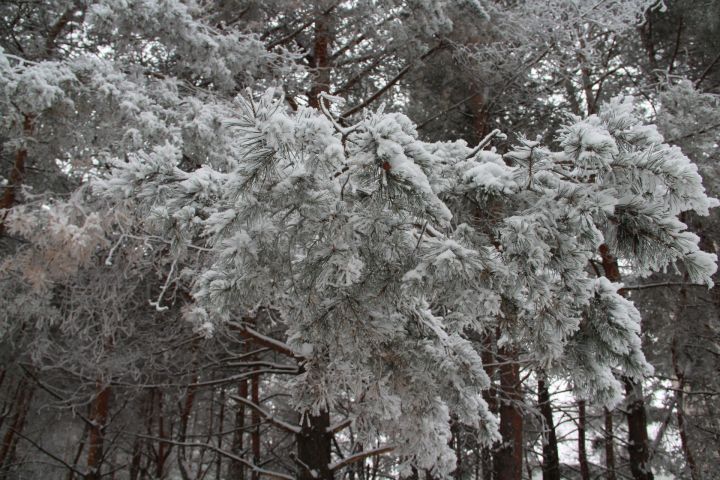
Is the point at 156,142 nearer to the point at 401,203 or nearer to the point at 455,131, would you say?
the point at 401,203

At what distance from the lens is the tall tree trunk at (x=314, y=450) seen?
6.28 metres

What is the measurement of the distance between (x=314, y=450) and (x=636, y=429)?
4534 mm

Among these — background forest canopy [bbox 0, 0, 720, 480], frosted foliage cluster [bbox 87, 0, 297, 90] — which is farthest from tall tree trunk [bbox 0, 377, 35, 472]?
frosted foliage cluster [bbox 87, 0, 297, 90]

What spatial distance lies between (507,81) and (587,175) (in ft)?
19.9

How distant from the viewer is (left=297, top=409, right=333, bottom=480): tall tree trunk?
628 cm

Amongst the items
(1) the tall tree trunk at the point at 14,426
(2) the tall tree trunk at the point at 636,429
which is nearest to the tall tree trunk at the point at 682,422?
(2) the tall tree trunk at the point at 636,429

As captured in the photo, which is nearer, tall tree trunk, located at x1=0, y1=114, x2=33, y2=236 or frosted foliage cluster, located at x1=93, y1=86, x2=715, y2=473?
frosted foliage cluster, located at x1=93, y1=86, x2=715, y2=473

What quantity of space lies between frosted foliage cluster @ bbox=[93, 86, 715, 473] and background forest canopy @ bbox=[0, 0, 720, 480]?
0.01 m

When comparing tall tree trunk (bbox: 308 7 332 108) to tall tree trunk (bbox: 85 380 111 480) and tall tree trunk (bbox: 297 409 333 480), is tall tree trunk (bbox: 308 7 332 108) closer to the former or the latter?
tall tree trunk (bbox: 297 409 333 480)

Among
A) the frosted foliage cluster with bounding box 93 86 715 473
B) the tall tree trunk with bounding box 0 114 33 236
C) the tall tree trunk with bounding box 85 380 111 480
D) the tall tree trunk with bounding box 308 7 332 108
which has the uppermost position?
the tall tree trunk with bounding box 308 7 332 108

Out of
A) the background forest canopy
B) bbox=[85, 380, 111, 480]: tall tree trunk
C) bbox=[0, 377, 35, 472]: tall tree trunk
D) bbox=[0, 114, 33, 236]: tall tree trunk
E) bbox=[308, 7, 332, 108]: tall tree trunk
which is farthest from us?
bbox=[0, 377, 35, 472]: tall tree trunk

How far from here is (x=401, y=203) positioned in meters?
1.82

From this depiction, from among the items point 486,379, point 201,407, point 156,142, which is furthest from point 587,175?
point 201,407

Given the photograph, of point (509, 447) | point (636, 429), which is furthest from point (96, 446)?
point (636, 429)
